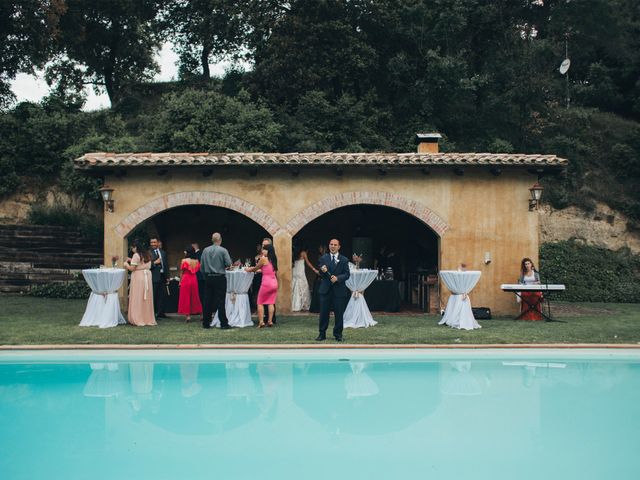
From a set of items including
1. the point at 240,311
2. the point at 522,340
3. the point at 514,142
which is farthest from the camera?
the point at 514,142

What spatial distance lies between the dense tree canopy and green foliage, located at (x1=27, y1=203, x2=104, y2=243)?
2.09m

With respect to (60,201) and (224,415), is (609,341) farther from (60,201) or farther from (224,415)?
(60,201)

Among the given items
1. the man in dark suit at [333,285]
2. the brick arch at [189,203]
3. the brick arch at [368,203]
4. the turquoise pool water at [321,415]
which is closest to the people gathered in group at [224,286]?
the man in dark suit at [333,285]

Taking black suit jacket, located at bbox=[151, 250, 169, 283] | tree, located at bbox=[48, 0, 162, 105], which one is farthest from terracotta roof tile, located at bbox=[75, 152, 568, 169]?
tree, located at bbox=[48, 0, 162, 105]

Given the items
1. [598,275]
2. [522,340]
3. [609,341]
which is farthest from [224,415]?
[598,275]

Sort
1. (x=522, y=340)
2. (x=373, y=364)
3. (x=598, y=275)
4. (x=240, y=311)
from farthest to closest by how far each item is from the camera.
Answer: (x=598, y=275)
(x=240, y=311)
(x=522, y=340)
(x=373, y=364)

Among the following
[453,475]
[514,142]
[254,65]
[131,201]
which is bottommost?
[453,475]

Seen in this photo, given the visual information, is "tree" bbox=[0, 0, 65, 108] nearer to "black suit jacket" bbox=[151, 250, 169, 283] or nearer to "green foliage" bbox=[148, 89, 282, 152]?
"green foliage" bbox=[148, 89, 282, 152]

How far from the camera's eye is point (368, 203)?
47.3ft

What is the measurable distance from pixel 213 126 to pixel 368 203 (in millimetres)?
9738

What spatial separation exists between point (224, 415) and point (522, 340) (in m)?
5.80

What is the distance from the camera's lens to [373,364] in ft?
30.5

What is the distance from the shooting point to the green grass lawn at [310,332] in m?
10.6

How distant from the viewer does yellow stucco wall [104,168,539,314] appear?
14.3 metres
